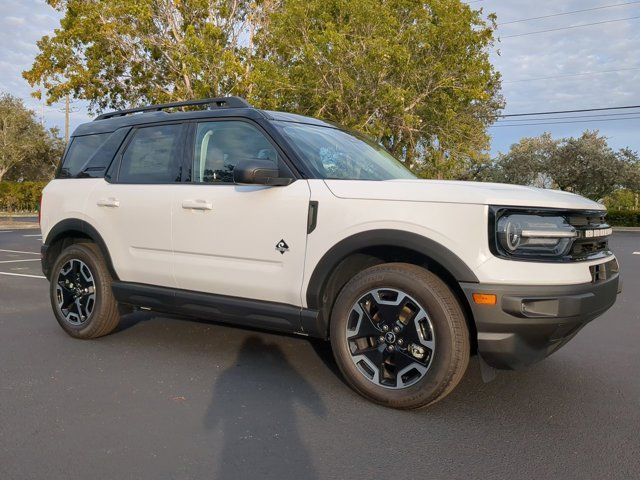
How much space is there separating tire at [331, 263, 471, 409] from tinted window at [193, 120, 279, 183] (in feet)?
4.15

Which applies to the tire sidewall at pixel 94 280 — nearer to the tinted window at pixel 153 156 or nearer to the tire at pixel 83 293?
the tire at pixel 83 293

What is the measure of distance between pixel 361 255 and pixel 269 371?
1.12m

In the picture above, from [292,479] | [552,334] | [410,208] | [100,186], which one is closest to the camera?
[292,479]

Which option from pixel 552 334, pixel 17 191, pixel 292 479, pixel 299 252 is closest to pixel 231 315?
pixel 299 252

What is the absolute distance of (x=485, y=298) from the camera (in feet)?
10.1

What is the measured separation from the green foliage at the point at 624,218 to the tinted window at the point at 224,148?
34.3 meters

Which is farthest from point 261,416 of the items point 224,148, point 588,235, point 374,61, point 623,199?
point 623,199

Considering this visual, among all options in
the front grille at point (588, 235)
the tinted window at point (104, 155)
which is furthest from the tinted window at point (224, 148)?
the front grille at point (588, 235)

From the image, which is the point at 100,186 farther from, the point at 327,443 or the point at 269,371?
the point at 327,443

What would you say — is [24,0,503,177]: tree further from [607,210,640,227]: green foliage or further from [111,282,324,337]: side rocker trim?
[607,210,640,227]: green foliage

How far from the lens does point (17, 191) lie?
1352 inches

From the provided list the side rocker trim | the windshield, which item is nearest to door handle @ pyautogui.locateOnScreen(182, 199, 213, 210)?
the side rocker trim

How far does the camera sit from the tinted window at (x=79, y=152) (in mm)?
5137

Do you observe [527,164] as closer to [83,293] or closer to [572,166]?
[572,166]
